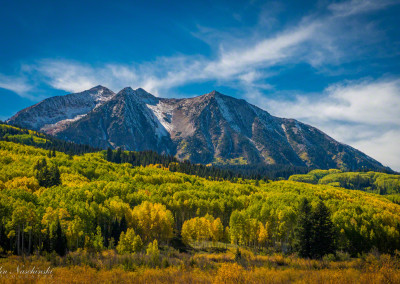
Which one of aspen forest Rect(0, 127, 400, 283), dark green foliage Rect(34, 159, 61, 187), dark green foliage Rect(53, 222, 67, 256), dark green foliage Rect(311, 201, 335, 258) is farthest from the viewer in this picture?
dark green foliage Rect(34, 159, 61, 187)

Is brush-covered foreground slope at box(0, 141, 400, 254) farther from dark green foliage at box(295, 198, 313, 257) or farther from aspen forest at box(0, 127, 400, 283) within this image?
dark green foliage at box(295, 198, 313, 257)

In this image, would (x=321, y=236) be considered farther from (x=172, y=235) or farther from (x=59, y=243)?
(x=59, y=243)

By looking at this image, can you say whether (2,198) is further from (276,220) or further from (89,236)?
(276,220)

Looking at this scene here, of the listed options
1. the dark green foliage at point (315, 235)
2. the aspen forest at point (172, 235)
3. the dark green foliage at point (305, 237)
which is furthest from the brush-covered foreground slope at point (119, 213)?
the dark green foliage at point (315, 235)

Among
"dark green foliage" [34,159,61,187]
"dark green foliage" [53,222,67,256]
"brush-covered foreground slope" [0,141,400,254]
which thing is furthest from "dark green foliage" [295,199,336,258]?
"dark green foliage" [34,159,61,187]

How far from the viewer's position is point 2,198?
188 ft

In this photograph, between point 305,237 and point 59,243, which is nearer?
point 59,243

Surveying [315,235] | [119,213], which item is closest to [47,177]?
[119,213]

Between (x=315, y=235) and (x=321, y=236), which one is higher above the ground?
(x=315, y=235)

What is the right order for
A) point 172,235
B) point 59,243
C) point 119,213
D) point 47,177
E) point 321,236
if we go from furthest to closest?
point 47,177, point 119,213, point 172,235, point 321,236, point 59,243

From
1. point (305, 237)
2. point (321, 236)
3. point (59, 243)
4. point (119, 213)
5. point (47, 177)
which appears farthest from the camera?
point (47, 177)

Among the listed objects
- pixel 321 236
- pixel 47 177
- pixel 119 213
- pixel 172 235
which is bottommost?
pixel 172 235

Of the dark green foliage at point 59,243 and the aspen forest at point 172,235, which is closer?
the aspen forest at point 172,235

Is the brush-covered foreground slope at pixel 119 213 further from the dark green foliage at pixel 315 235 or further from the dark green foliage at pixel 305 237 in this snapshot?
the dark green foliage at pixel 315 235
